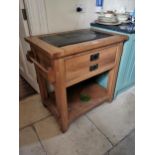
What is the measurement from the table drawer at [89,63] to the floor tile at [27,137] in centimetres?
66

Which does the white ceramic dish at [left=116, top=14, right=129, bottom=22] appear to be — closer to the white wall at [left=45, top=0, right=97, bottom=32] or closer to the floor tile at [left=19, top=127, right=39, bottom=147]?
the white wall at [left=45, top=0, right=97, bottom=32]

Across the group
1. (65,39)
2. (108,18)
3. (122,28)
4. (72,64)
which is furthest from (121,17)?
(72,64)

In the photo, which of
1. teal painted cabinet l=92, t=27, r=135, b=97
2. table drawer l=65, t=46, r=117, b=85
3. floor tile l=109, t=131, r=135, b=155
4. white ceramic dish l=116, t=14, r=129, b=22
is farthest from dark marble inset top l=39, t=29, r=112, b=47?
floor tile l=109, t=131, r=135, b=155

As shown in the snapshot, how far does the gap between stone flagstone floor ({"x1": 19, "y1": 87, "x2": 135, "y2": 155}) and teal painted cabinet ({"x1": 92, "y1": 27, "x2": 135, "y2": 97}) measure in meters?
0.24

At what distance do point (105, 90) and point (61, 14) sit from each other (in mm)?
955

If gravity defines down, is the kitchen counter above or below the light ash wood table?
above

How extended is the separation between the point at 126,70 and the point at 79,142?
2.99 feet

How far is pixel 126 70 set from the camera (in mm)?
1530

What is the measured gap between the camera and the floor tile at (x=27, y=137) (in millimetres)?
1188

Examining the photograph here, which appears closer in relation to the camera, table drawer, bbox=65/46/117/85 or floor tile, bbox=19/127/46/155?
table drawer, bbox=65/46/117/85

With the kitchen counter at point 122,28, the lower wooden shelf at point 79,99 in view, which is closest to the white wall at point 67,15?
the kitchen counter at point 122,28

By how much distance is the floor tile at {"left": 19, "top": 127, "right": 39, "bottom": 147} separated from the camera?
1188 mm
